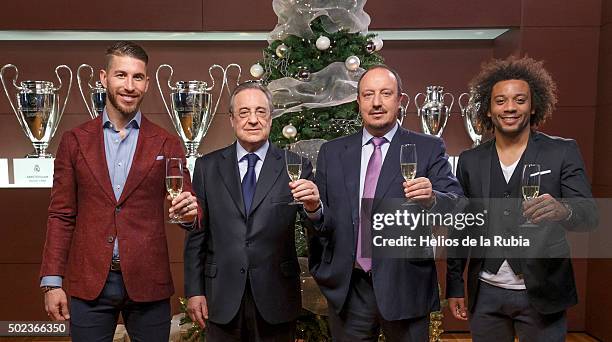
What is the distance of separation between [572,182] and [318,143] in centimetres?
109

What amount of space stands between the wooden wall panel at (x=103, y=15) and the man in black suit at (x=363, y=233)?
1.97 meters

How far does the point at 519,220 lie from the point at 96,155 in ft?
4.43

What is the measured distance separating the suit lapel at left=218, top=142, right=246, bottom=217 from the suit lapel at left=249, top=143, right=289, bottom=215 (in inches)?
2.0

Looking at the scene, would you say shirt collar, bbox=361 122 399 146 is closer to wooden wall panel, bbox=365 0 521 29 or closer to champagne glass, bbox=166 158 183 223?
champagne glass, bbox=166 158 183 223

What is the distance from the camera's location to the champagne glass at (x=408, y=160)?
1.54m

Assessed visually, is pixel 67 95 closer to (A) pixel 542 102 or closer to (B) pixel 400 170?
(B) pixel 400 170

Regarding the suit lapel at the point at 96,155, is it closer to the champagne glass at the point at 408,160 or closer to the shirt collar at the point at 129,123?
the shirt collar at the point at 129,123

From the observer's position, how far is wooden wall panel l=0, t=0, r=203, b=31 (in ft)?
10.9

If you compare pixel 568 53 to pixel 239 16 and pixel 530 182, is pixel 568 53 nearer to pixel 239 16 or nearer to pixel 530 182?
pixel 239 16

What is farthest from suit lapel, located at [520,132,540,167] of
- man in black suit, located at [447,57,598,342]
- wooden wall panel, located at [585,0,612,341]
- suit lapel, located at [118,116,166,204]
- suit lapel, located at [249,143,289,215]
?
wooden wall panel, located at [585,0,612,341]

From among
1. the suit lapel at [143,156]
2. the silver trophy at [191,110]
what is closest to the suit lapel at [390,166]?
the suit lapel at [143,156]

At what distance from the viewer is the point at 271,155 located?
1.83 m

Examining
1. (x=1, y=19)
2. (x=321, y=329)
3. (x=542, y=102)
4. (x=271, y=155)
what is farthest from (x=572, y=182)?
(x=1, y=19)

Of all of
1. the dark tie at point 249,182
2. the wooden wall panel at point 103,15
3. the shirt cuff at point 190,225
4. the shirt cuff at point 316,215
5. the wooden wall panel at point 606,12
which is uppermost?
the wooden wall panel at point 606,12
